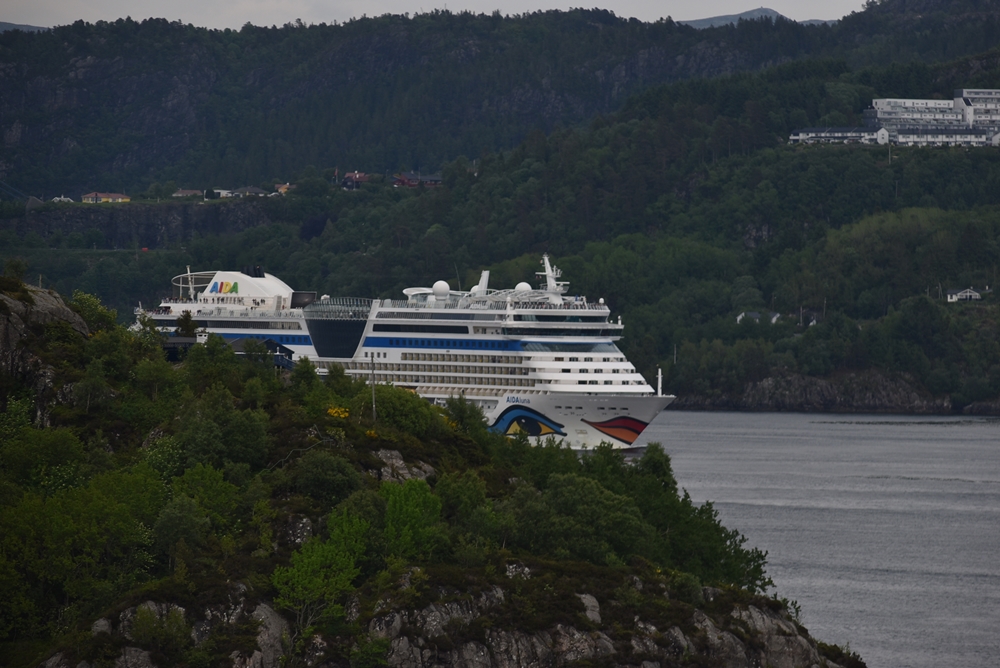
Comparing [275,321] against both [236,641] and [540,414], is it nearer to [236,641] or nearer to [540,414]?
[540,414]

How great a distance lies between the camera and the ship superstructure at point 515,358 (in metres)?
116

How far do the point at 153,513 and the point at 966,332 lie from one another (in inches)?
5965

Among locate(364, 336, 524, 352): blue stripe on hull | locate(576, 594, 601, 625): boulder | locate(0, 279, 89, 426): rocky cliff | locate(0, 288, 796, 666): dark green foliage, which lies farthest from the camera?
locate(364, 336, 524, 352): blue stripe on hull

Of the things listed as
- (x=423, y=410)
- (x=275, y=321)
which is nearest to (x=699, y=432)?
(x=275, y=321)

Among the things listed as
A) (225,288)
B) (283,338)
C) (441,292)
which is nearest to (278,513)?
(441,292)

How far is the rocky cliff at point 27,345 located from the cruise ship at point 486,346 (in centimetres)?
4574

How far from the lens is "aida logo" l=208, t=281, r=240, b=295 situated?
13150 centimetres

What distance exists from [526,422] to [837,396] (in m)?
80.2

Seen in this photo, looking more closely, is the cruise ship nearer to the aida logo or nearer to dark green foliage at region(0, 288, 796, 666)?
the aida logo

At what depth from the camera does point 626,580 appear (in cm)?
5503

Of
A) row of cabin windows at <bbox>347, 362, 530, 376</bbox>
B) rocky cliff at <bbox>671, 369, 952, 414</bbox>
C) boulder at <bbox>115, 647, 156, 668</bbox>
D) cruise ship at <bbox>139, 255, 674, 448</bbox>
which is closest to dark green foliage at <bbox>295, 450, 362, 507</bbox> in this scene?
boulder at <bbox>115, 647, 156, 668</bbox>

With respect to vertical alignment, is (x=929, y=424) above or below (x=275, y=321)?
below

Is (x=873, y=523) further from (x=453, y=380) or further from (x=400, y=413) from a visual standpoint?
(x=453, y=380)

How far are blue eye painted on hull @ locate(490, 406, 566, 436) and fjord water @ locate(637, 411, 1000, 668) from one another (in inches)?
345
